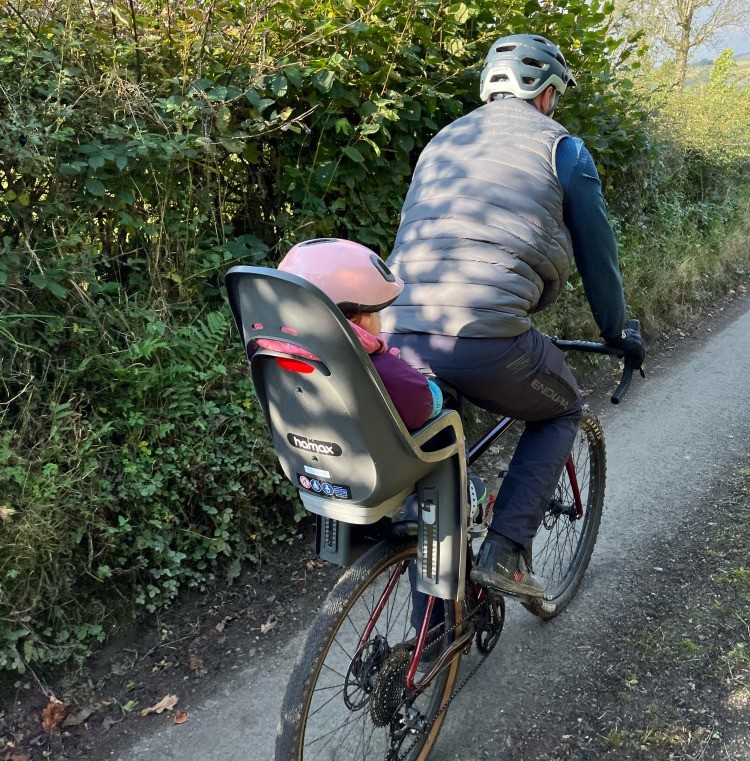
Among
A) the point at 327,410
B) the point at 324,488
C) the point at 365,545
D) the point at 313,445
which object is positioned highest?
the point at 327,410

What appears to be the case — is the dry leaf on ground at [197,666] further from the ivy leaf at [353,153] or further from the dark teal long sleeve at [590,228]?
the ivy leaf at [353,153]

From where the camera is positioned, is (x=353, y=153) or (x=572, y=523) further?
(x=353, y=153)

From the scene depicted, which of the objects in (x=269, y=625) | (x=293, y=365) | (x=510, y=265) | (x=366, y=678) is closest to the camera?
(x=293, y=365)

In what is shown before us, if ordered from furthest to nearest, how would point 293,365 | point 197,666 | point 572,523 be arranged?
1. point 572,523
2. point 197,666
3. point 293,365

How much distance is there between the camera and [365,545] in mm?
2371

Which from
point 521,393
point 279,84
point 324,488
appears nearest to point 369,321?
point 324,488

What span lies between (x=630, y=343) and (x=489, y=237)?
0.81m

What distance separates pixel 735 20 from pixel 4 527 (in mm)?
19416

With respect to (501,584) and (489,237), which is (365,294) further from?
(501,584)

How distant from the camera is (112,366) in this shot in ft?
10.8

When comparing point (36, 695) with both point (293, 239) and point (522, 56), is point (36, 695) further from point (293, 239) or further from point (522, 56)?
point (522, 56)

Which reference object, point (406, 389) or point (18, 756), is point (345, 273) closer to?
point (406, 389)

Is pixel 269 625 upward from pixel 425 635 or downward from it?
downward

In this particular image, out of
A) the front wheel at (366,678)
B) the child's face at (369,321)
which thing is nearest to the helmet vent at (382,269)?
the child's face at (369,321)
